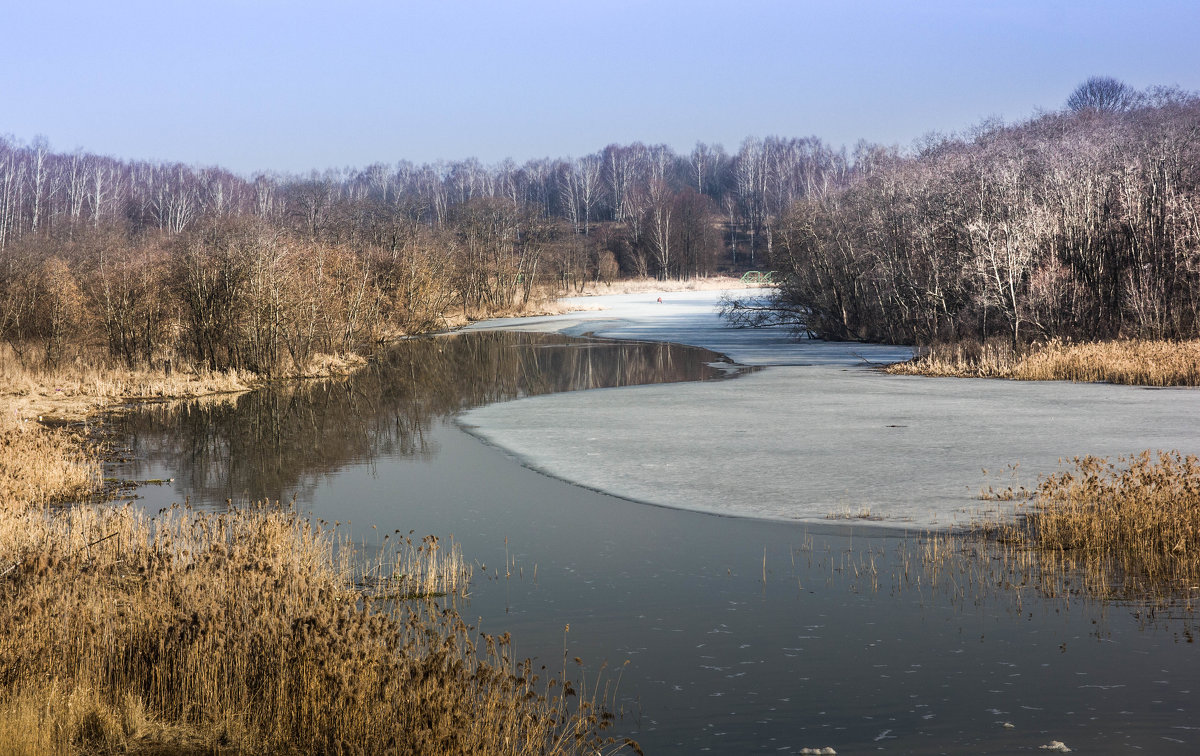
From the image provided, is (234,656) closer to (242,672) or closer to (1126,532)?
(242,672)

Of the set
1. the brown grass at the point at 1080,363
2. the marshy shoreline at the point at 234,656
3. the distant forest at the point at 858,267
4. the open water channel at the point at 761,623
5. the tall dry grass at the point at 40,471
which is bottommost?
the open water channel at the point at 761,623

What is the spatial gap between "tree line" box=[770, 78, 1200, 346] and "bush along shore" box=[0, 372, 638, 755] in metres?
26.2

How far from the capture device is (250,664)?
607cm

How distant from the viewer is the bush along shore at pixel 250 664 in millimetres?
5145

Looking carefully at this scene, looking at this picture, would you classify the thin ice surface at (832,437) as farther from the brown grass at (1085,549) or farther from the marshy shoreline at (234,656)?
the marshy shoreline at (234,656)

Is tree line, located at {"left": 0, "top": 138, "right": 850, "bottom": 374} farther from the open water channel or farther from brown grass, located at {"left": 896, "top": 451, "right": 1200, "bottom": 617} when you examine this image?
brown grass, located at {"left": 896, "top": 451, "right": 1200, "bottom": 617}

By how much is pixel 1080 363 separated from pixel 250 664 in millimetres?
23403

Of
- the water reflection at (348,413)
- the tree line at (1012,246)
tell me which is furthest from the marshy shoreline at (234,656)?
the tree line at (1012,246)

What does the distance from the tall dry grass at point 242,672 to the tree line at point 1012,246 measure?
1048 inches

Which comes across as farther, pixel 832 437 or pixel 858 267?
pixel 858 267

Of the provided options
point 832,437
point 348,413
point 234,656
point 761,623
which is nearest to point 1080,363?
point 832,437

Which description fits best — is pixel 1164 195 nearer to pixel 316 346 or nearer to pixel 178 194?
pixel 316 346

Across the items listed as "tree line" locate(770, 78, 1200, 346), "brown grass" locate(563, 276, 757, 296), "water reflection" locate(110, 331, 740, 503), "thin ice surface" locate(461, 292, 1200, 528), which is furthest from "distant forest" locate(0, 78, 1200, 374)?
"brown grass" locate(563, 276, 757, 296)

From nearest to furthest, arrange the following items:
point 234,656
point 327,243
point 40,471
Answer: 1. point 234,656
2. point 40,471
3. point 327,243
